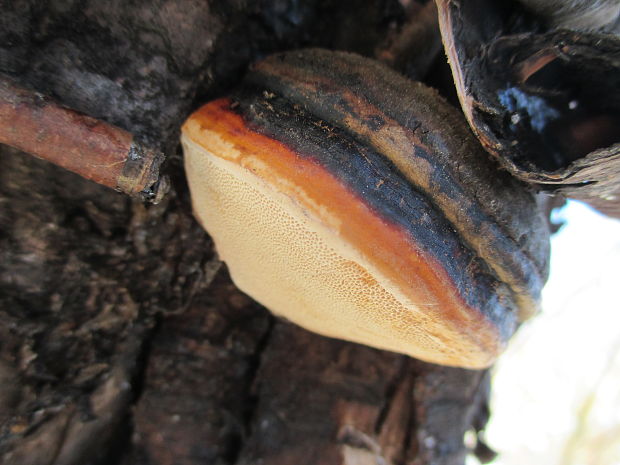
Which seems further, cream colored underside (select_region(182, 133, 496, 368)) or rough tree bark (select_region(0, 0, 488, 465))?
rough tree bark (select_region(0, 0, 488, 465))

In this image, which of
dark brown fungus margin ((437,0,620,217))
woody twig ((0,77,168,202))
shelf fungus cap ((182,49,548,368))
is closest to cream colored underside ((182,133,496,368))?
shelf fungus cap ((182,49,548,368))

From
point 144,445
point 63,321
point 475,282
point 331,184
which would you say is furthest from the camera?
point 144,445

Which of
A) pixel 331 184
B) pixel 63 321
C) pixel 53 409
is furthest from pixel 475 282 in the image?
pixel 53 409

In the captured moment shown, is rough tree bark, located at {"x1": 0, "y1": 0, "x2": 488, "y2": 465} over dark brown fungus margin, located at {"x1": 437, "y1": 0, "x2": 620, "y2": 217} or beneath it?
beneath

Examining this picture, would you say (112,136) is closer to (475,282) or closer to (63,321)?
(63,321)

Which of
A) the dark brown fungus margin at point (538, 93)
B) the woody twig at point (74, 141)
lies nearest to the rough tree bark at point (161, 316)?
the woody twig at point (74, 141)

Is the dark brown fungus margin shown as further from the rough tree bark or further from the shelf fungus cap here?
the rough tree bark

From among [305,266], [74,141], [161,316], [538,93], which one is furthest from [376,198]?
[161,316]
